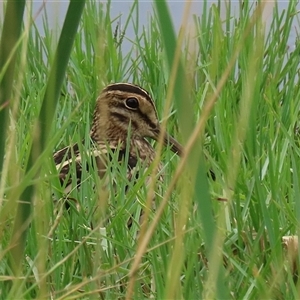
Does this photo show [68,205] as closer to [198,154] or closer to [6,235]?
[6,235]

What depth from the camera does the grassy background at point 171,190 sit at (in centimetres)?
149

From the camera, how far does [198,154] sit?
1.44 metres

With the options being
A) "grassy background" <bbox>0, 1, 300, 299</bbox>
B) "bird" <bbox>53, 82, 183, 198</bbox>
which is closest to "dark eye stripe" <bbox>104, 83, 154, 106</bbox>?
"bird" <bbox>53, 82, 183, 198</bbox>

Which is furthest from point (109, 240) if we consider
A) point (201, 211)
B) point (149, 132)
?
point (149, 132)

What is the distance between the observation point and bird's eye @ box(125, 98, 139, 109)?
11.6 feet

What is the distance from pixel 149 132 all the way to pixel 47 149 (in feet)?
6.35

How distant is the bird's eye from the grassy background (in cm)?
10

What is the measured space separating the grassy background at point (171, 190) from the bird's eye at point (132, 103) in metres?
0.10

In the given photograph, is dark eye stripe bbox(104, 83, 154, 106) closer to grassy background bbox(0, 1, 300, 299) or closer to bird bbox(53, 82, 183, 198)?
bird bbox(53, 82, 183, 198)

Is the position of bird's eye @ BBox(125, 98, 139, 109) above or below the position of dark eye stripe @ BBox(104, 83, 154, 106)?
below

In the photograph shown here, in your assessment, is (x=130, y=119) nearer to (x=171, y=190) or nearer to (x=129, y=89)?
(x=129, y=89)

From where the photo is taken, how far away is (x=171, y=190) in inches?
55.4

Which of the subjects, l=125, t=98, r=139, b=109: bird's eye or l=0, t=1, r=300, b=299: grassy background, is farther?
l=125, t=98, r=139, b=109: bird's eye

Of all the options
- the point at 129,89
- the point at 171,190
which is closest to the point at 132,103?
the point at 129,89
